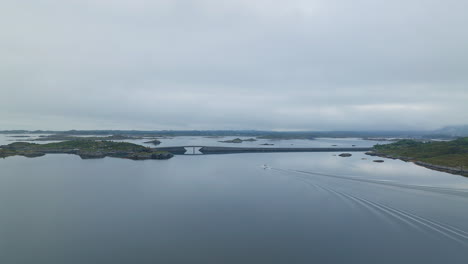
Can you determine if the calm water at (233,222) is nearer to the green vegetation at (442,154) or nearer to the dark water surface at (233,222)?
the dark water surface at (233,222)

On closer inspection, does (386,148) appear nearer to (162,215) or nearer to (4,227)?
(162,215)

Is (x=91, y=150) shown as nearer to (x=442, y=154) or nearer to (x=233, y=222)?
(x=233, y=222)

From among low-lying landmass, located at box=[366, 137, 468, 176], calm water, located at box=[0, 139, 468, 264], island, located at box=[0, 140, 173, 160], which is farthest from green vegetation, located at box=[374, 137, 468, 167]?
island, located at box=[0, 140, 173, 160]

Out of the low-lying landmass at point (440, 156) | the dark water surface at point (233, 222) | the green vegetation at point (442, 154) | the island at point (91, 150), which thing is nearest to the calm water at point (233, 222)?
the dark water surface at point (233, 222)

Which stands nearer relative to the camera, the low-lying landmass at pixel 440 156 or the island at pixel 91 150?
the low-lying landmass at pixel 440 156

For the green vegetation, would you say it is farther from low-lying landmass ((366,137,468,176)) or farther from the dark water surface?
the dark water surface

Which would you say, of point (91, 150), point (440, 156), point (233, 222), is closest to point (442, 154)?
point (440, 156)
